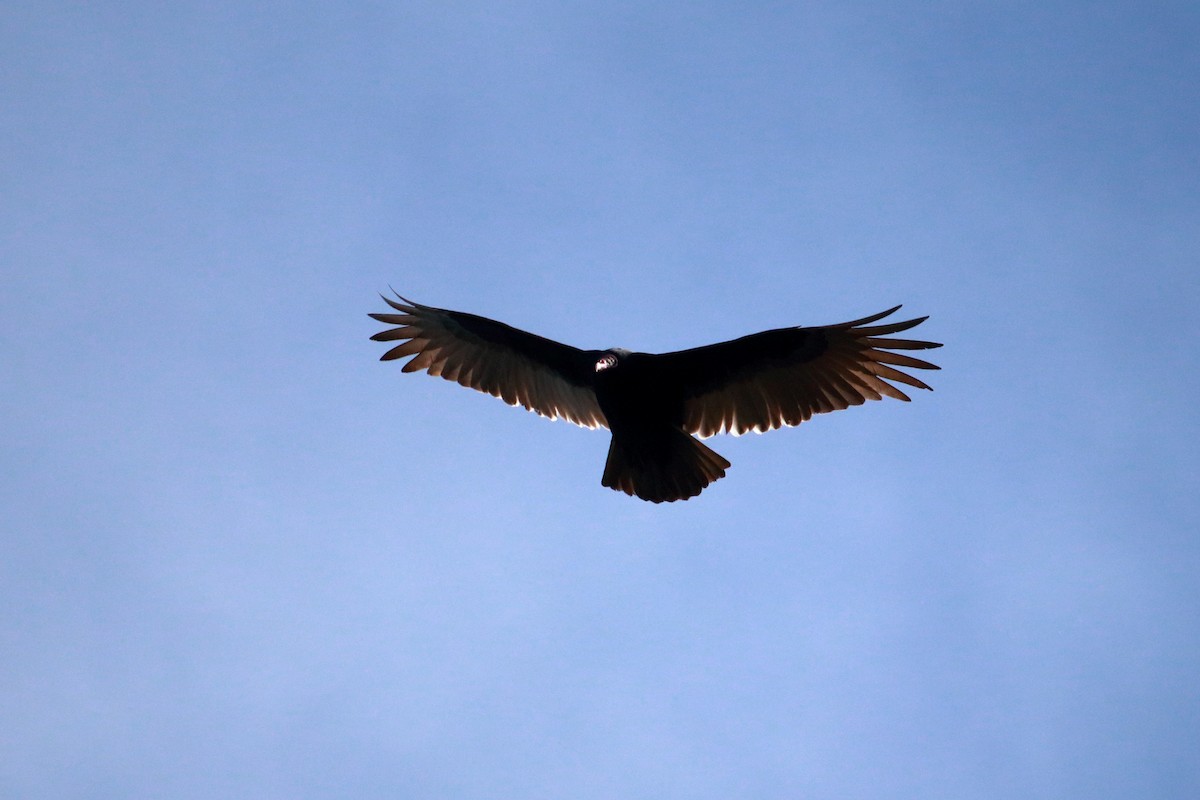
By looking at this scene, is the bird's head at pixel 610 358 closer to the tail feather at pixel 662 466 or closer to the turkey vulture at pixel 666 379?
the turkey vulture at pixel 666 379

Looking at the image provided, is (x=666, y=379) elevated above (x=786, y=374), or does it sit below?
below

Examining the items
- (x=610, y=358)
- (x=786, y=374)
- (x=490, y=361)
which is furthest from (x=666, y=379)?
(x=490, y=361)

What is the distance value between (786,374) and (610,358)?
1.35 m

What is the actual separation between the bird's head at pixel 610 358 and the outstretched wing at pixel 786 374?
0.97ft

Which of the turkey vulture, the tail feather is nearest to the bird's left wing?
the turkey vulture

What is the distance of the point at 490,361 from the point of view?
23.2ft

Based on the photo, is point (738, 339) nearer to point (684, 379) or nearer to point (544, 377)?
point (684, 379)

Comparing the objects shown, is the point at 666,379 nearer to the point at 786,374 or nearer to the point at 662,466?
the point at 662,466

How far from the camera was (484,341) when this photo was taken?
7.02 m

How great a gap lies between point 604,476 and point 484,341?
4.65 ft

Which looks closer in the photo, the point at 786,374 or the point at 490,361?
the point at 786,374

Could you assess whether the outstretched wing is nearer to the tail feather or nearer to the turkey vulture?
the turkey vulture

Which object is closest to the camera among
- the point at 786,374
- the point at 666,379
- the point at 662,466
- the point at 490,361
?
the point at 662,466

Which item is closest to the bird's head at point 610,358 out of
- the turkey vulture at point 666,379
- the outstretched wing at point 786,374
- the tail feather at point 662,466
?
the turkey vulture at point 666,379
